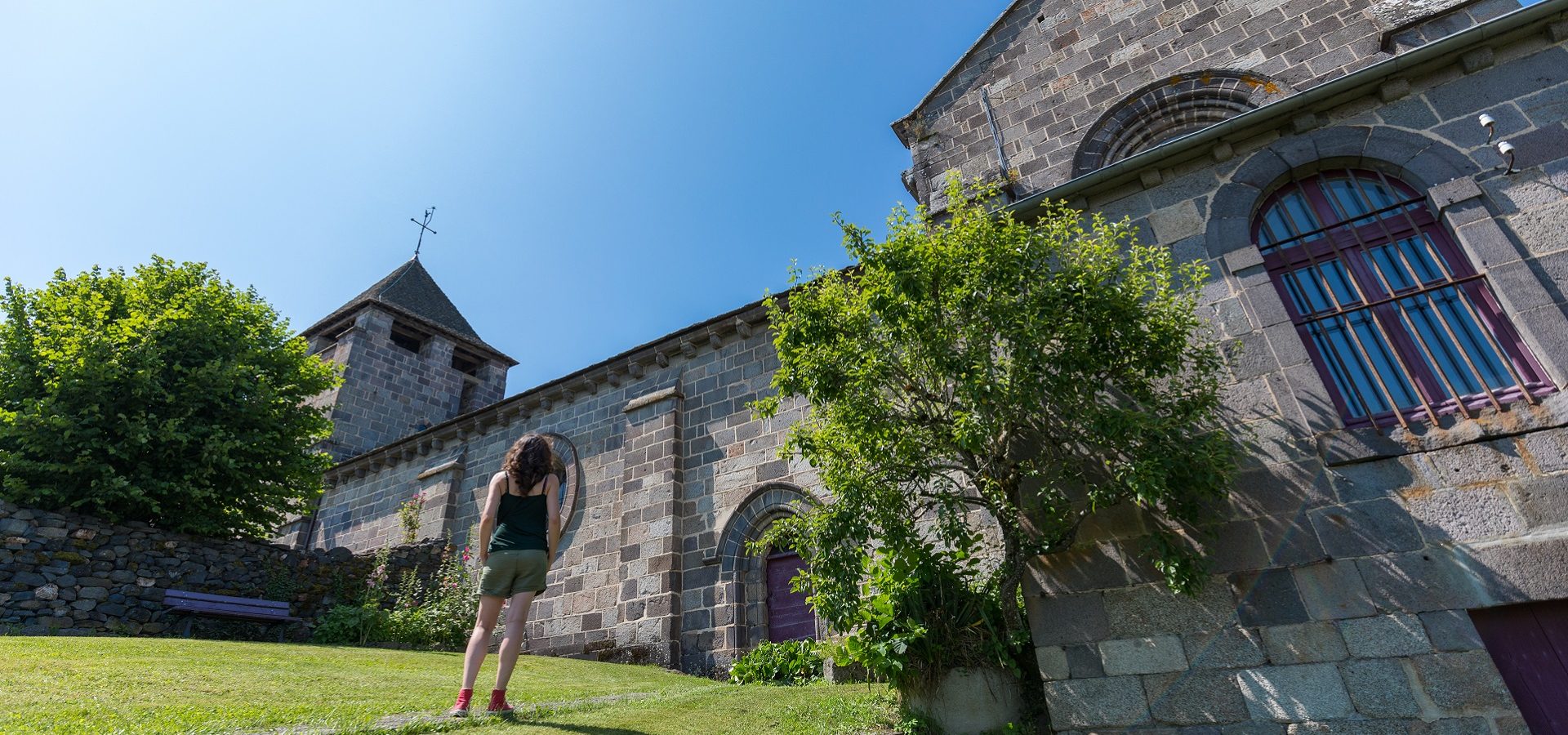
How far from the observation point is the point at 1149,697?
489 cm

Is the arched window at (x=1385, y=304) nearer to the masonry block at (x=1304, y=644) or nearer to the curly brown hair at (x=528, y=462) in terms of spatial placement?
the masonry block at (x=1304, y=644)

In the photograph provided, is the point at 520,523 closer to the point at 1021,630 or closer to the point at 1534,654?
the point at 1021,630

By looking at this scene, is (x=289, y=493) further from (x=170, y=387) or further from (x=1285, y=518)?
(x=1285, y=518)

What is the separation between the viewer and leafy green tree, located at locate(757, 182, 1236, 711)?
498 centimetres

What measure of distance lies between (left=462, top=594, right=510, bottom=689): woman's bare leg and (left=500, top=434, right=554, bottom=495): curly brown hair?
27.8 inches

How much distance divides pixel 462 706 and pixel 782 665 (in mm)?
4646

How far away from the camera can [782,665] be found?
324 inches

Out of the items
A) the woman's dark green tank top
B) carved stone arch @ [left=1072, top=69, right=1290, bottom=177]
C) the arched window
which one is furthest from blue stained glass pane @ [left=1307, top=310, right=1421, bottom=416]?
the woman's dark green tank top

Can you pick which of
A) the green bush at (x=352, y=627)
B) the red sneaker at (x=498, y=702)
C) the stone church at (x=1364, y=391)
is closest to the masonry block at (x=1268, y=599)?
the stone church at (x=1364, y=391)

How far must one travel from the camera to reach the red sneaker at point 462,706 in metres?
4.16

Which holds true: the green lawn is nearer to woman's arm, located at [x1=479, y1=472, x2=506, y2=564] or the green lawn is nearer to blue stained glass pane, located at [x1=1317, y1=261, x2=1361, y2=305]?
woman's arm, located at [x1=479, y1=472, x2=506, y2=564]

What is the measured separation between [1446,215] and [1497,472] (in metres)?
2.04

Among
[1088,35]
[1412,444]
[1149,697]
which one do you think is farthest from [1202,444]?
[1088,35]

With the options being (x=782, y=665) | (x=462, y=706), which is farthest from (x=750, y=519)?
(x=462, y=706)
